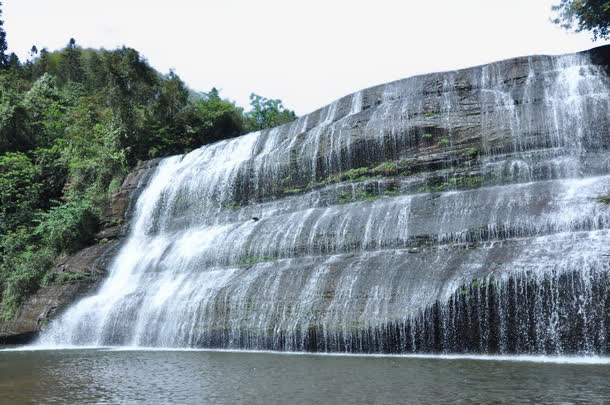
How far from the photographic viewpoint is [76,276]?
20.2 metres

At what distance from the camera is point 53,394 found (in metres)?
7.53

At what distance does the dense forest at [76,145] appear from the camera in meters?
23.0

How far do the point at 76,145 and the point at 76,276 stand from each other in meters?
11.0

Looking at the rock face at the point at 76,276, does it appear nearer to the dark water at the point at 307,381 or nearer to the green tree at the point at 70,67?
the dark water at the point at 307,381

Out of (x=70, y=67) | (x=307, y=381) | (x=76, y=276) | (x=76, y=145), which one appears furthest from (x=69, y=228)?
(x=70, y=67)

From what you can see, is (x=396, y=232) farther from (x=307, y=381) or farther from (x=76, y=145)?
(x=76, y=145)

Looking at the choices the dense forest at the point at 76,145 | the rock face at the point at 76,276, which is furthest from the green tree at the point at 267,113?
the rock face at the point at 76,276

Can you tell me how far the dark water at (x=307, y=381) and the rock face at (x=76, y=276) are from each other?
7814 mm

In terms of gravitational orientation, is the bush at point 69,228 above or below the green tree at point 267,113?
below

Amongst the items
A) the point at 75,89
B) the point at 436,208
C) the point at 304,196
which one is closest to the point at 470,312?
the point at 436,208

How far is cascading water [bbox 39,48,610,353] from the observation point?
1088cm

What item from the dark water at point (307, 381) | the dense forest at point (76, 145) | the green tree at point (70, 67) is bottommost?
the dark water at point (307, 381)

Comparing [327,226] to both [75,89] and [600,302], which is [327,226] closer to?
[600,302]

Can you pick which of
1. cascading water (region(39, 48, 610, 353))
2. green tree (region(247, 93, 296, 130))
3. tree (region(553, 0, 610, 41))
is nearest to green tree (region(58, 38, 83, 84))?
green tree (region(247, 93, 296, 130))
